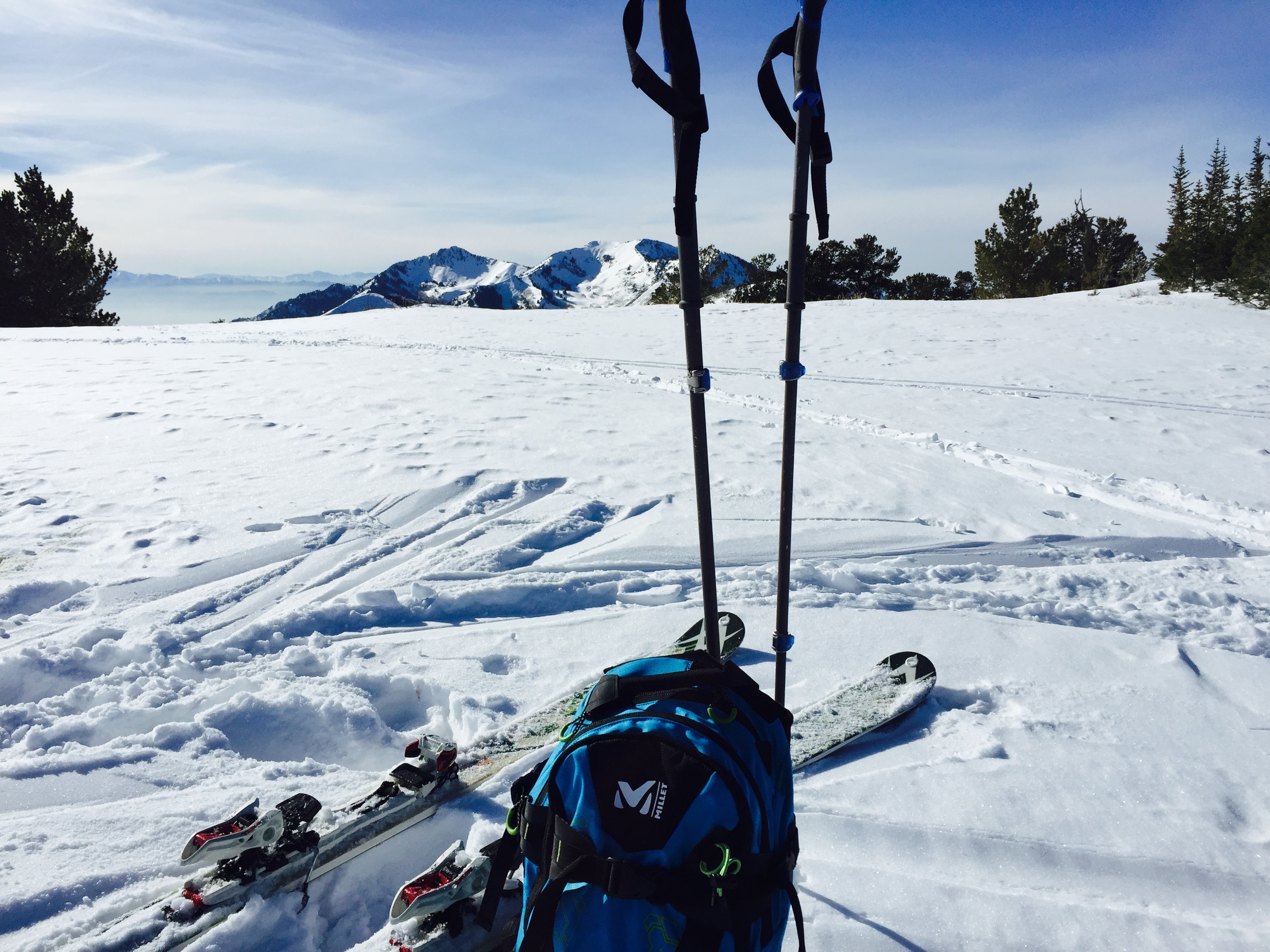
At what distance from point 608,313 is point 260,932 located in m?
17.4

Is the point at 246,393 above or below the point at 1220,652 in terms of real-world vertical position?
above

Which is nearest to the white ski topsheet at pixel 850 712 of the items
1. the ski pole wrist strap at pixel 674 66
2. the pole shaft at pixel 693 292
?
the pole shaft at pixel 693 292

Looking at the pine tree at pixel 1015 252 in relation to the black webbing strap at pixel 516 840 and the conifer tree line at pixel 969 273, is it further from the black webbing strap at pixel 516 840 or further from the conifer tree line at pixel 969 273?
the black webbing strap at pixel 516 840

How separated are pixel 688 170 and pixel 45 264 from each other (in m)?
34.6

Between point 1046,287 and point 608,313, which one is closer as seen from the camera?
point 608,313

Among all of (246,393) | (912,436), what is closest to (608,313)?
(246,393)

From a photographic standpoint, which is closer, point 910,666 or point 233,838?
point 233,838

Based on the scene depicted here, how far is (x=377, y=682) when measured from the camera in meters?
2.77

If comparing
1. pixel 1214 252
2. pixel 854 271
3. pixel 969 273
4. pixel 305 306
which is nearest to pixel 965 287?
pixel 969 273

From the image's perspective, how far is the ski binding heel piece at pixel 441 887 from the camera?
66.6 inches

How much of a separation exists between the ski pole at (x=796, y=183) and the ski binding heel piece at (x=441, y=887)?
3.08 feet

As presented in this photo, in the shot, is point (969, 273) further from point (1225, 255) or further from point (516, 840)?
point (516, 840)

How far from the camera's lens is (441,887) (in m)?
1.72

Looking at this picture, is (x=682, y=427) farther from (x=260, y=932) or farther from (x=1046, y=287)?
(x=1046, y=287)
